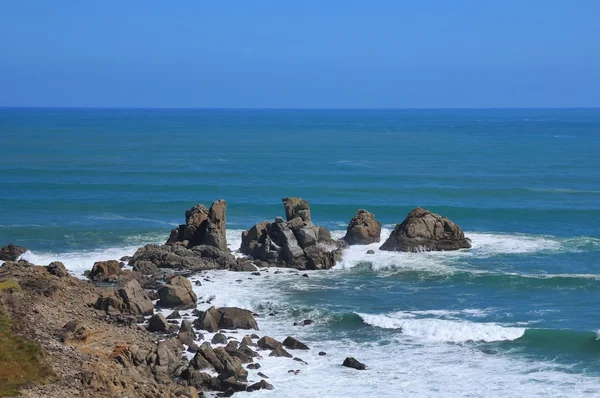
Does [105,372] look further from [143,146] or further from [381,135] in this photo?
[381,135]

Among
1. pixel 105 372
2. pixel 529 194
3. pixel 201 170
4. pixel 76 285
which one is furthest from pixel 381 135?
pixel 105 372

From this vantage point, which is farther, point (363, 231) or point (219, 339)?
point (363, 231)

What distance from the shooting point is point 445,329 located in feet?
127

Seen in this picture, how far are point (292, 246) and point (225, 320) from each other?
13.1 meters

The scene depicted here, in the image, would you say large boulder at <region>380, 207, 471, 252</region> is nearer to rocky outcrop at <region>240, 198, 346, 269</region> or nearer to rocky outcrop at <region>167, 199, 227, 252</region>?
rocky outcrop at <region>240, 198, 346, 269</region>

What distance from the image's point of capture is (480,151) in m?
131

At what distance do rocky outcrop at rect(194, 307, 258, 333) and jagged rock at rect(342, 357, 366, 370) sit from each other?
235 inches

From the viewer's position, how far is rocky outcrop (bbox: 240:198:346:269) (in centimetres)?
5100

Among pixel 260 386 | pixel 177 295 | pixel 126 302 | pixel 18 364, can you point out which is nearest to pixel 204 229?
pixel 177 295

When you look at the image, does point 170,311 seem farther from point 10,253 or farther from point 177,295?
point 10,253

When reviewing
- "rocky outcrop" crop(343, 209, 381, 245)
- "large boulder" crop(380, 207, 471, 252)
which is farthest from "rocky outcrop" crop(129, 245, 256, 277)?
"large boulder" crop(380, 207, 471, 252)

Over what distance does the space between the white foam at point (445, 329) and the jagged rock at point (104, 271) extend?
1443 cm

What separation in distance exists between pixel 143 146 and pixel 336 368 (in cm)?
11004

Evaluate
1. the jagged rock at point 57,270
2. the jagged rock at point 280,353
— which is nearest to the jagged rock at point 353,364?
the jagged rock at point 280,353
